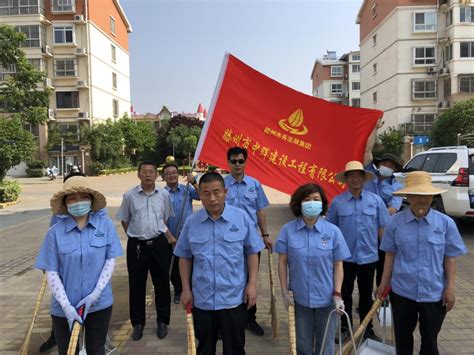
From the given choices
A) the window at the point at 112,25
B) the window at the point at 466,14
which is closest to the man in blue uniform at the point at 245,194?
the window at the point at 466,14

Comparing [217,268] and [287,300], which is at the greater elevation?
[217,268]

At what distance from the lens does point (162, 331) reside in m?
4.16

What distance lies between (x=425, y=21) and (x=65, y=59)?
3180 cm

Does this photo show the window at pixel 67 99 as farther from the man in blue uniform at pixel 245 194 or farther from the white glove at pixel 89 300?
the white glove at pixel 89 300

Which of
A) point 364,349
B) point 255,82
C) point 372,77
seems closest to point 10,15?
point 372,77

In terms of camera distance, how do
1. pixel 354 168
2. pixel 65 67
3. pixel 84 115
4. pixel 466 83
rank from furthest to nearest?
pixel 65 67
pixel 84 115
pixel 466 83
pixel 354 168

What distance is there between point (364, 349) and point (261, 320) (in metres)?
1.44

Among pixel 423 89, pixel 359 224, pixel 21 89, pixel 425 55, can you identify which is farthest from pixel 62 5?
pixel 359 224

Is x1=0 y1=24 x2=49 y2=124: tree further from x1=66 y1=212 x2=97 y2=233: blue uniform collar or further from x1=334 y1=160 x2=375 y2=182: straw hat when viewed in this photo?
x1=334 y1=160 x2=375 y2=182: straw hat

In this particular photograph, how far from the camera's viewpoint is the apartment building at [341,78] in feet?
A: 194

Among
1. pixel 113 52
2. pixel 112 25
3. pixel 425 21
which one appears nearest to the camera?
pixel 425 21

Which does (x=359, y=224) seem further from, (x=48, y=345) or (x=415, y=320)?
(x=48, y=345)

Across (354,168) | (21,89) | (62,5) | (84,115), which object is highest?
(62,5)

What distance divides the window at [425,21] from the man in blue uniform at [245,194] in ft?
118
